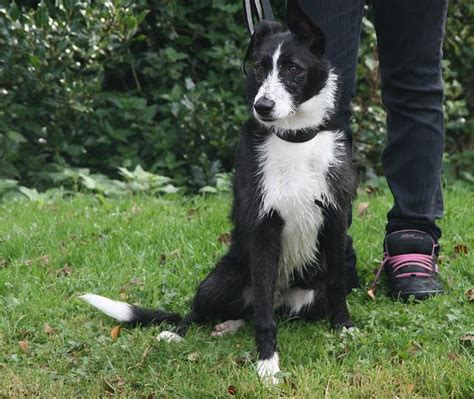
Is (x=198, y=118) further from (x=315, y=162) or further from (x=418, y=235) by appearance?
(x=315, y=162)

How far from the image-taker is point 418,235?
12.7ft

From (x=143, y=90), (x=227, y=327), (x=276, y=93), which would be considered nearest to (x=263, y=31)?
(x=276, y=93)

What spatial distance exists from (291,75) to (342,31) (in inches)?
20.6

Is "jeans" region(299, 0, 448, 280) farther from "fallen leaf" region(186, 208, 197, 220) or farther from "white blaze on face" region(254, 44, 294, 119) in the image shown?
"fallen leaf" region(186, 208, 197, 220)

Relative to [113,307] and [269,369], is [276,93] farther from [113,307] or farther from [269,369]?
[113,307]

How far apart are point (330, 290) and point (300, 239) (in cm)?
30

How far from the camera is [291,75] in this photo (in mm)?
3051

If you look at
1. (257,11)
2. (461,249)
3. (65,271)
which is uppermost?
(257,11)

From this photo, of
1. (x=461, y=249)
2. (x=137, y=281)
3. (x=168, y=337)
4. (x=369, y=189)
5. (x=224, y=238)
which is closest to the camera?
(x=168, y=337)

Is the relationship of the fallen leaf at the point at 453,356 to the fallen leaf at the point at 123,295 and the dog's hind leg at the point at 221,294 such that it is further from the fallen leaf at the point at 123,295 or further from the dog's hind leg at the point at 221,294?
the fallen leaf at the point at 123,295

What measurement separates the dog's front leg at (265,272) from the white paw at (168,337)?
0.38 m

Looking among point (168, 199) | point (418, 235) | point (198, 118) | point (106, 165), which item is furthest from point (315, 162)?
point (106, 165)

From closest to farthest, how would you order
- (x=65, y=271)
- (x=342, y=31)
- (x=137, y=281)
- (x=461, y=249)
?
(x=342, y=31), (x=137, y=281), (x=65, y=271), (x=461, y=249)

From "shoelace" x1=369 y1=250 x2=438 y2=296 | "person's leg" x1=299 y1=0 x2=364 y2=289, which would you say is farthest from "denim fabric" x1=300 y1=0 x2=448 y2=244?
"shoelace" x1=369 y1=250 x2=438 y2=296
